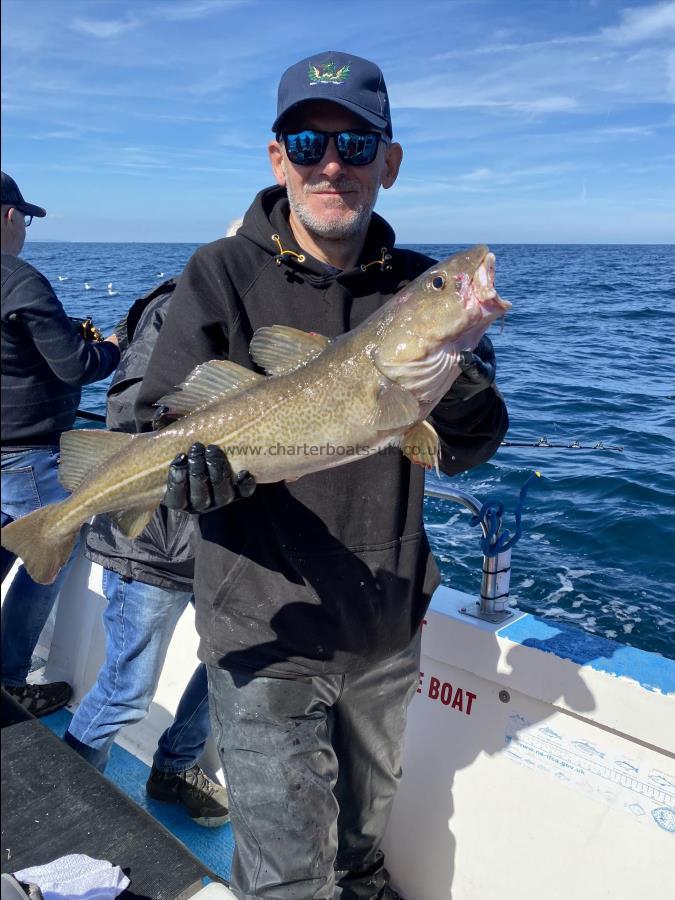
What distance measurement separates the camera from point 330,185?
2949 millimetres

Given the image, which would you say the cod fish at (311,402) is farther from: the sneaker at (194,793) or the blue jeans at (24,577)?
the sneaker at (194,793)

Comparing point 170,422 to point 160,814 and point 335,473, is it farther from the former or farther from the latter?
point 160,814

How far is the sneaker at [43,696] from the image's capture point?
200 inches

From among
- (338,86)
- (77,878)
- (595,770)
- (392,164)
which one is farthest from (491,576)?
(338,86)

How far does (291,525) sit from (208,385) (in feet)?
2.09

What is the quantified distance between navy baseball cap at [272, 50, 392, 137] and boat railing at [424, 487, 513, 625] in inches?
74.0

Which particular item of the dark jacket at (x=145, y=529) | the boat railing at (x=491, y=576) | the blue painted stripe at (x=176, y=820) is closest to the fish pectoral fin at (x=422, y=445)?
the boat railing at (x=491, y=576)

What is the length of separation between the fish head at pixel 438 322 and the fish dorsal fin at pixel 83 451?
1099 mm

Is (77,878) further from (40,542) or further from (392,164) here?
(392,164)

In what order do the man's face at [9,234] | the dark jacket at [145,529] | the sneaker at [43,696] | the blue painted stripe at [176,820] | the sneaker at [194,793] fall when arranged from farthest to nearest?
1. the sneaker at [43,696]
2. the sneaker at [194,793]
3. the blue painted stripe at [176,820]
4. the dark jacket at [145,529]
5. the man's face at [9,234]

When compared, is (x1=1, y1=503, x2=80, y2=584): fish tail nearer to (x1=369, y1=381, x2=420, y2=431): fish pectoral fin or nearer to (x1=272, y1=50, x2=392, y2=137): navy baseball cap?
(x1=369, y1=381, x2=420, y2=431): fish pectoral fin

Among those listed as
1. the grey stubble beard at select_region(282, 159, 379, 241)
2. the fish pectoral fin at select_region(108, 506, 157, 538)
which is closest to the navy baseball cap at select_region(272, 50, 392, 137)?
the grey stubble beard at select_region(282, 159, 379, 241)

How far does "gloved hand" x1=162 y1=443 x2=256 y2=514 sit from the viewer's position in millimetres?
2545

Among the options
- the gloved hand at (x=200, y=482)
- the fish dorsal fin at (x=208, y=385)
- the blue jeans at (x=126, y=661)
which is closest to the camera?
the gloved hand at (x=200, y=482)
